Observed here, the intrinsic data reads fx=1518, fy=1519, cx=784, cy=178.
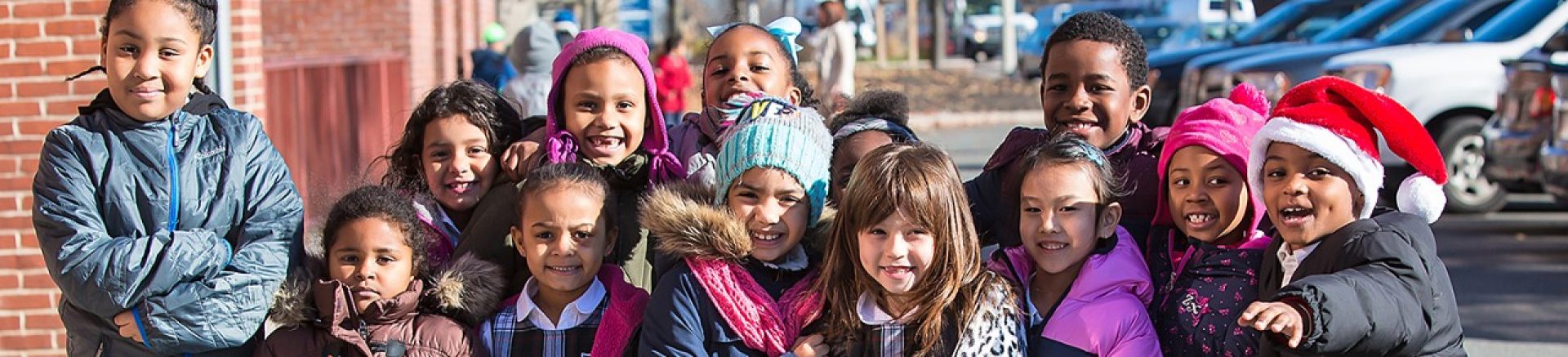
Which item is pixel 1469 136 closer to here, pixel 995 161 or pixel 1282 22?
pixel 1282 22

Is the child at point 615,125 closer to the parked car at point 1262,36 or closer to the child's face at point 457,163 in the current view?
the child's face at point 457,163

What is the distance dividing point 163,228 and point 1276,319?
238cm

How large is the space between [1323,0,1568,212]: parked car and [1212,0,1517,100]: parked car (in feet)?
1.45

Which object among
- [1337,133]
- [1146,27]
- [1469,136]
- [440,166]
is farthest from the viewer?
[1146,27]

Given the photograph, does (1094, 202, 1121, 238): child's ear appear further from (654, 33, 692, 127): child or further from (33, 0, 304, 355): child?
(654, 33, 692, 127): child

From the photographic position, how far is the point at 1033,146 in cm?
352

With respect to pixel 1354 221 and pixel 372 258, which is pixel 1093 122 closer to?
pixel 1354 221

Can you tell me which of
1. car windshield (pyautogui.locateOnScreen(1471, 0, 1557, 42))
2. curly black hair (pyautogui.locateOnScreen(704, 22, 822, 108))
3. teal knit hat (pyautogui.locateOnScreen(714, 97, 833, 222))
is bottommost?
teal knit hat (pyautogui.locateOnScreen(714, 97, 833, 222))

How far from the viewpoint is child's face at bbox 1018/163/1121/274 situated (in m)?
3.29

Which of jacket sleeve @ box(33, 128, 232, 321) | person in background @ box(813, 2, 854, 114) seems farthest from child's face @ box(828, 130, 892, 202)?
person in background @ box(813, 2, 854, 114)

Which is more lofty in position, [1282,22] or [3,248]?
[1282,22]

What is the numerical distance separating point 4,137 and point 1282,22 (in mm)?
13396

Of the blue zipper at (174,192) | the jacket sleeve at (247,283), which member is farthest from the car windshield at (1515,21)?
the blue zipper at (174,192)

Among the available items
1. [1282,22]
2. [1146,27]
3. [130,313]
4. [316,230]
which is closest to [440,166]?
[316,230]
